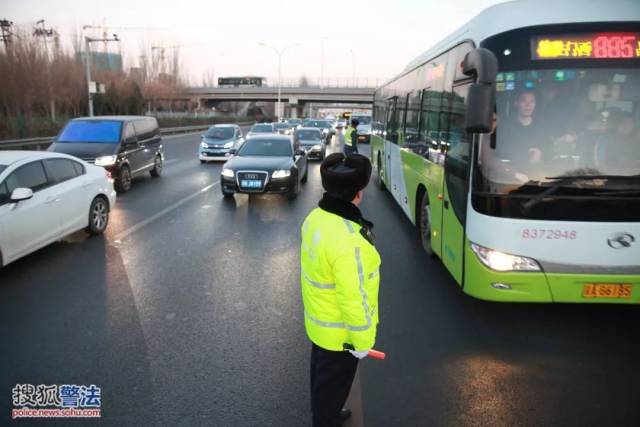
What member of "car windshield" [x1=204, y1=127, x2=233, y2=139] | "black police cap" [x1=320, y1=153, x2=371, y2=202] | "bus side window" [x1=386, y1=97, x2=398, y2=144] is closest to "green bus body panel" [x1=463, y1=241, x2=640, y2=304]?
"black police cap" [x1=320, y1=153, x2=371, y2=202]

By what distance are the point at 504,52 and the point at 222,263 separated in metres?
4.55

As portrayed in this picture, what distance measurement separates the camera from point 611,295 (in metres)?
4.39

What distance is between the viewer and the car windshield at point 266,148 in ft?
42.5

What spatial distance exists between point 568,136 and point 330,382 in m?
3.18

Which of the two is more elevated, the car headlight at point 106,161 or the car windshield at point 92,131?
the car windshield at point 92,131

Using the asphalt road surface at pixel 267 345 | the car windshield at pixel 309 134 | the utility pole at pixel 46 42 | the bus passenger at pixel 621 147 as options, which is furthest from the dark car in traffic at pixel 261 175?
the utility pole at pixel 46 42

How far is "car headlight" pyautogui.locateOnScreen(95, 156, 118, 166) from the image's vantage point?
41.5 feet

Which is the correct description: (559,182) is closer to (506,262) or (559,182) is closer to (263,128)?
(506,262)

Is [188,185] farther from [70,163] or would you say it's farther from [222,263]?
[222,263]

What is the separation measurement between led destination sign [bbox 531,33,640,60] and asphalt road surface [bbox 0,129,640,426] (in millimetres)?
2626

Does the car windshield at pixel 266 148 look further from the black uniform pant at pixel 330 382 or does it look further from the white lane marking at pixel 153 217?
the black uniform pant at pixel 330 382

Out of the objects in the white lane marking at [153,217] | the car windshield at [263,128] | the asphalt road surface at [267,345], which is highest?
the car windshield at [263,128]

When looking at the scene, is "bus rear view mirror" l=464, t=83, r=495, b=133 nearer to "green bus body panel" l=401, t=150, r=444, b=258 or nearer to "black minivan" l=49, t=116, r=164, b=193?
"green bus body panel" l=401, t=150, r=444, b=258

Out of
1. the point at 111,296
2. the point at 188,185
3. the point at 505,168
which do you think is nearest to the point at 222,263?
the point at 111,296
